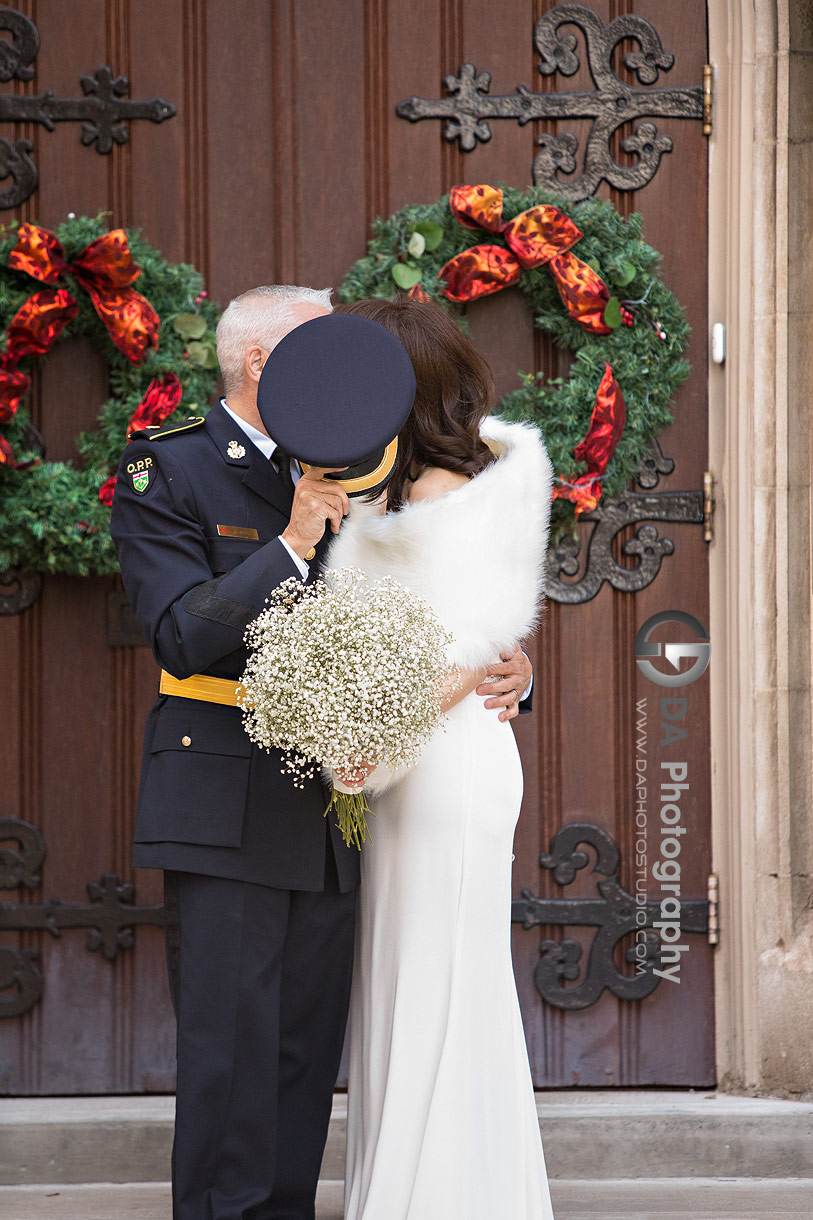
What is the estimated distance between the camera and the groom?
1928 mm

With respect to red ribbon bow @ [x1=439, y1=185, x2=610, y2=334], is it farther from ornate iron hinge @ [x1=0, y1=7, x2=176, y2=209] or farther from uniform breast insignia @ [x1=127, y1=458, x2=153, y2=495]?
uniform breast insignia @ [x1=127, y1=458, x2=153, y2=495]

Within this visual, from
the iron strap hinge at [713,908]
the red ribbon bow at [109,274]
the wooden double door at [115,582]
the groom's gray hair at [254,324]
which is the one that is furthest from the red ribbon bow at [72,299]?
the iron strap hinge at [713,908]

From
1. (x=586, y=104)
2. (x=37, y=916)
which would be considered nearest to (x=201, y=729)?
A: (x=37, y=916)

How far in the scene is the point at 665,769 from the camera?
115 inches

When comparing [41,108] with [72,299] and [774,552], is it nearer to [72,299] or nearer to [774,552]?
[72,299]

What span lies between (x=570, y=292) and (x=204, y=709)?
141cm

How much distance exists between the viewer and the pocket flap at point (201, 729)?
1.98m

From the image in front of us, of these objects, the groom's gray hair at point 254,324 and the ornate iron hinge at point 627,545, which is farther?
the ornate iron hinge at point 627,545

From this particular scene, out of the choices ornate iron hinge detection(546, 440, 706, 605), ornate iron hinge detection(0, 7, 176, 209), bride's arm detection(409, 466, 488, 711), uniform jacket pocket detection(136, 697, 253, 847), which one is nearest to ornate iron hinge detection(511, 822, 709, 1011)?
ornate iron hinge detection(546, 440, 706, 605)

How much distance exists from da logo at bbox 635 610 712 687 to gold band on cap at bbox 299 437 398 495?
127cm

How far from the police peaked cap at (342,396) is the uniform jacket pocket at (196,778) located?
47 centimetres

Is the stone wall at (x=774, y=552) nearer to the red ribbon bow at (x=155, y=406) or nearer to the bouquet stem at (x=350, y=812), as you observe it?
the bouquet stem at (x=350, y=812)

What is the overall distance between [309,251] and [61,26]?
31.7 inches

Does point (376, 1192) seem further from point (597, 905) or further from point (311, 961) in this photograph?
point (597, 905)
